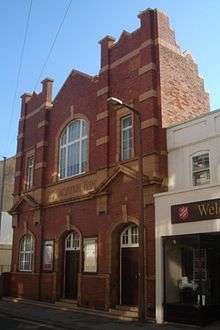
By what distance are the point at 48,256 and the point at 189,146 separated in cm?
1071

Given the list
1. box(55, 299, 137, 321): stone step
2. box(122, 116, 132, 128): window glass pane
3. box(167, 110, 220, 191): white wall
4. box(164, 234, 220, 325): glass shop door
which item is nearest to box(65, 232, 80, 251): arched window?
box(55, 299, 137, 321): stone step

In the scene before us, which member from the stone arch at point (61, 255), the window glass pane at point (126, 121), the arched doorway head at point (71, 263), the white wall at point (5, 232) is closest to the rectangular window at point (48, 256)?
the stone arch at point (61, 255)

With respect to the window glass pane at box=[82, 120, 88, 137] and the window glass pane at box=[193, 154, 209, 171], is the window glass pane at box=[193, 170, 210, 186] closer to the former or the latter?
the window glass pane at box=[193, 154, 209, 171]

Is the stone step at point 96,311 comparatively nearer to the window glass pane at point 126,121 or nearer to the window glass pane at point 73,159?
the window glass pane at point 73,159

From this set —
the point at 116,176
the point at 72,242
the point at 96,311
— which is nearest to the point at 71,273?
the point at 72,242

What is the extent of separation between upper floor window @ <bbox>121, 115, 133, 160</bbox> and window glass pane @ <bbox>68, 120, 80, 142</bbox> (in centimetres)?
388

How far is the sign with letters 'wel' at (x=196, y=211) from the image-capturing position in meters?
14.9

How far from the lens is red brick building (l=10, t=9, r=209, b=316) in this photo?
19.0 meters

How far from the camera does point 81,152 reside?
23.5m

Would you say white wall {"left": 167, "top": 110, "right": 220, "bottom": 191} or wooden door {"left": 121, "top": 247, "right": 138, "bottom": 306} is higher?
white wall {"left": 167, "top": 110, "right": 220, "bottom": 191}

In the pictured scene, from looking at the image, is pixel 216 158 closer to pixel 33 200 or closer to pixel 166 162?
pixel 166 162

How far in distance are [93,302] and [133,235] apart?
3656 mm

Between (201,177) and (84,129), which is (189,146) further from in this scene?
(84,129)

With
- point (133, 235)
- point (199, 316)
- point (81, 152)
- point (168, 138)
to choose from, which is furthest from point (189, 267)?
point (81, 152)
